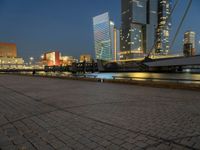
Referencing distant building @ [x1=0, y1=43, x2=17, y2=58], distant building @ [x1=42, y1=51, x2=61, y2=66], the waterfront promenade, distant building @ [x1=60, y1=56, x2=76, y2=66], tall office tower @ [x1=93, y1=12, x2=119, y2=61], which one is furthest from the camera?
tall office tower @ [x1=93, y1=12, x2=119, y2=61]

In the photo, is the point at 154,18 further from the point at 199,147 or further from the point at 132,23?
the point at 199,147

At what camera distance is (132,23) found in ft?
568

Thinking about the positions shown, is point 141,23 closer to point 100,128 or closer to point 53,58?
point 53,58

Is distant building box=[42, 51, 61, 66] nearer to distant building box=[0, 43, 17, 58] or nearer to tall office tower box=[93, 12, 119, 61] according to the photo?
distant building box=[0, 43, 17, 58]

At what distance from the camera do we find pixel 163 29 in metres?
162

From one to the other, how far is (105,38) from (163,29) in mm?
59766

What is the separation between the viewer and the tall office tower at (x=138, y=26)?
172 m

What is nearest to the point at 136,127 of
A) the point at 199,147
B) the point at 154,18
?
the point at 199,147

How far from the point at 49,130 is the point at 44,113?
1689mm

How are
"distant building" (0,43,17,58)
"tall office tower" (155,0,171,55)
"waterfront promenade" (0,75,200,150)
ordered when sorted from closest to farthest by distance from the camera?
"waterfront promenade" (0,75,200,150), "distant building" (0,43,17,58), "tall office tower" (155,0,171,55)

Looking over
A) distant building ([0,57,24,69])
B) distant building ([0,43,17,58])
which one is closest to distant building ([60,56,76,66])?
distant building ([0,57,24,69])

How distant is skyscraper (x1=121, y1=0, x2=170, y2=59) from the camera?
17250 centimetres

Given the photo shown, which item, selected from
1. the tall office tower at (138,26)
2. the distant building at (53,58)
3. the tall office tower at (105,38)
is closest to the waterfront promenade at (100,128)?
the distant building at (53,58)

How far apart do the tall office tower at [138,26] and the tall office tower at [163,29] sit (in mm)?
5640
